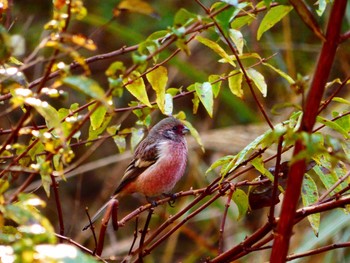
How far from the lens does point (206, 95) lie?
5.66 ft

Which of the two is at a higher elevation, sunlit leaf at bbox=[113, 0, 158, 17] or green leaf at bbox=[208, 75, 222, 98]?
sunlit leaf at bbox=[113, 0, 158, 17]

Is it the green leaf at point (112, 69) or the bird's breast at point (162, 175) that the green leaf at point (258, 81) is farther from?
the bird's breast at point (162, 175)

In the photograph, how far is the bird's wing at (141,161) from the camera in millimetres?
3291

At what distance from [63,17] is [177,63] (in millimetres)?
2512

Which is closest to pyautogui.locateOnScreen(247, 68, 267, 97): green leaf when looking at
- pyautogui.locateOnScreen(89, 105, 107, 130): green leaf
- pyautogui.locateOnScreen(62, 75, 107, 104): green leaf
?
pyautogui.locateOnScreen(89, 105, 107, 130): green leaf

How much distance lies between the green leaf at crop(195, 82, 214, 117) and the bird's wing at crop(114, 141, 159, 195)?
5.14 feet

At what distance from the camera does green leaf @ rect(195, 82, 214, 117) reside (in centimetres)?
169

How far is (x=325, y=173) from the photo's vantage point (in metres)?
1.71

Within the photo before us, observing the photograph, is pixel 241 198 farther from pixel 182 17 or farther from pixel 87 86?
pixel 87 86

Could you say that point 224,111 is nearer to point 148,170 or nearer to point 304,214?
point 148,170

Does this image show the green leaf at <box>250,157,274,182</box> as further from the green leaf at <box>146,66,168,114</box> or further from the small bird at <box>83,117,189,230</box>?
the small bird at <box>83,117,189,230</box>

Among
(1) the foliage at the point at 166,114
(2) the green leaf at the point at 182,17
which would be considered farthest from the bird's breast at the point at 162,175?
(2) the green leaf at the point at 182,17

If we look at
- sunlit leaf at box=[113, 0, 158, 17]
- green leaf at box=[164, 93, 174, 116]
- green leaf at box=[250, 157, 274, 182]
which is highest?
sunlit leaf at box=[113, 0, 158, 17]

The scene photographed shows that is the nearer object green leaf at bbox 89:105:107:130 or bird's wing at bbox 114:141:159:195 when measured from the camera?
green leaf at bbox 89:105:107:130
